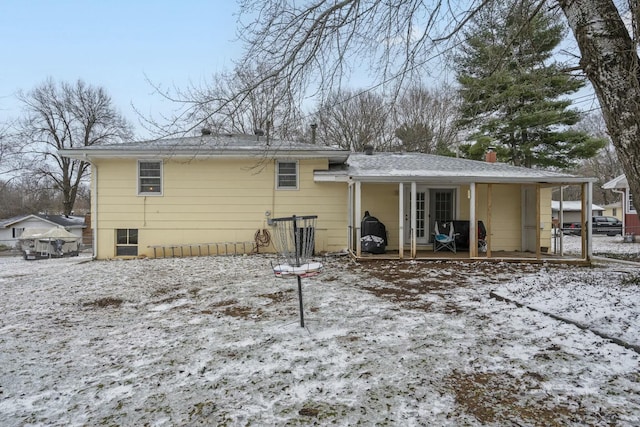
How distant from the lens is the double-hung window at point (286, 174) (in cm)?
1009

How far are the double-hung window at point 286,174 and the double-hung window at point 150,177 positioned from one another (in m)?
3.23

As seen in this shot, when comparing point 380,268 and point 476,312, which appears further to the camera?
point 380,268

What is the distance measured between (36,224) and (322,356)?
1346 inches

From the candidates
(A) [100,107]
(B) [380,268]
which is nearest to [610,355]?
(B) [380,268]

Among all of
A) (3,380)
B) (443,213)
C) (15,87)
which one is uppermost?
(15,87)

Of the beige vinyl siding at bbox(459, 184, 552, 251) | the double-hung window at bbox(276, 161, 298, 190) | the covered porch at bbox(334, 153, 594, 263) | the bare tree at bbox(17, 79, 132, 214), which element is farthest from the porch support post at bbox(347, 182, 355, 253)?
the bare tree at bbox(17, 79, 132, 214)

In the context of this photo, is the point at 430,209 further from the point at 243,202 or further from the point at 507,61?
the point at 507,61

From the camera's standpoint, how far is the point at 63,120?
2628 cm

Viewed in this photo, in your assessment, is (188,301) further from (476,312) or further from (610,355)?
(610,355)

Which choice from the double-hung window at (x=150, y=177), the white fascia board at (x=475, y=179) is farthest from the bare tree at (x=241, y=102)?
the double-hung window at (x=150, y=177)

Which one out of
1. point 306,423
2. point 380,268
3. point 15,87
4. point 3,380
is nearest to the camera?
point 306,423

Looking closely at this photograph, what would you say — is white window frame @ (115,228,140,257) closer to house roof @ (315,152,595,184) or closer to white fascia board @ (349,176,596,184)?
house roof @ (315,152,595,184)

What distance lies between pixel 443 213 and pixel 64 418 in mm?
9684

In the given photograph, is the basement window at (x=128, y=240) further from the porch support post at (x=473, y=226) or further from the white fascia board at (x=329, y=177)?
the porch support post at (x=473, y=226)
